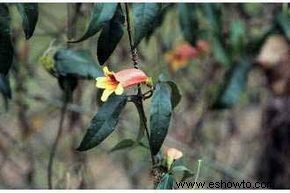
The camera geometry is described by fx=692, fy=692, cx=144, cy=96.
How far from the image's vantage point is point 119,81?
920 mm

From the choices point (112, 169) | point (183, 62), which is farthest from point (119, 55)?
point (112, 169)

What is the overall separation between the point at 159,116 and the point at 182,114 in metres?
1.47

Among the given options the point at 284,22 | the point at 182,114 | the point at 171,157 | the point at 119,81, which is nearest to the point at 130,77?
the point at 119,81

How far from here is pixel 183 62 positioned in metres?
2.00

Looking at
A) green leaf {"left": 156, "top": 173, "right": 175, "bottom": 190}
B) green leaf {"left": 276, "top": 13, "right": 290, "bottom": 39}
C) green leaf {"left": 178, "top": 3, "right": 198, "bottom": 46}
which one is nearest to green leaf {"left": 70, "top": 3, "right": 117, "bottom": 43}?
green leaf {"left": 156, "top": 173, "right": 175, "bottom": 190}

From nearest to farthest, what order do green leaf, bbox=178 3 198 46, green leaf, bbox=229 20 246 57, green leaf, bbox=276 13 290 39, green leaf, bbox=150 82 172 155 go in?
1. green leaf, bbox=150 82 172 155
2. green leaf, bbox=178 3 198 46
3. green leaf, bbox=276 13 290 39
4. green leaf, bbox=229 20 246 57

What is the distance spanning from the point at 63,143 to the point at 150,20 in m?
1.32

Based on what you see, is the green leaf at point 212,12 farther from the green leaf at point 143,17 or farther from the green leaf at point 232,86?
the green leaf at point 143,17

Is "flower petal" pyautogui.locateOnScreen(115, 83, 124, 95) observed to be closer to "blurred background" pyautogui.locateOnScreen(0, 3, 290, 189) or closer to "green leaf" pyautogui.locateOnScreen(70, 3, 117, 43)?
"green leaf" pyautogui.locateOnScreen(70, 3, 117, 43)

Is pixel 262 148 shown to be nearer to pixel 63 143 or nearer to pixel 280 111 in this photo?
pixel 280 111

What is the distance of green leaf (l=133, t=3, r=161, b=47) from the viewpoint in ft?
3.06

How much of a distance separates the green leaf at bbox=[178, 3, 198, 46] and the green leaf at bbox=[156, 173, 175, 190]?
620 millimetres

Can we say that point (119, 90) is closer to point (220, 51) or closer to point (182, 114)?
point (220, 51)

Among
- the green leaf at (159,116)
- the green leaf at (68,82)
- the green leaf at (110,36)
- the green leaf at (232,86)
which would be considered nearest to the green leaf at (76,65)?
the green leaf at (68,82)
